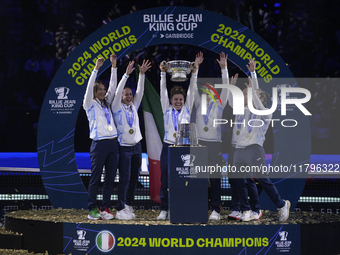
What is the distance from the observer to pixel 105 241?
397cm

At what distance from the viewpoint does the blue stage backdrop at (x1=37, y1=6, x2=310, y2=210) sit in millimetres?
4988

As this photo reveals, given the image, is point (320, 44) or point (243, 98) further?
point (320, 44)

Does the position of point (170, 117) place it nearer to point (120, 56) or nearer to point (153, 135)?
point (153, 135)

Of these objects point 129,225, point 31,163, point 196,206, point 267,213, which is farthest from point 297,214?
point 31,163

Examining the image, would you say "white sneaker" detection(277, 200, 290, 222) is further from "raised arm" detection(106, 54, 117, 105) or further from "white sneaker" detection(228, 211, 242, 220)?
"raised arm" detection(106, 54, 117, 105)

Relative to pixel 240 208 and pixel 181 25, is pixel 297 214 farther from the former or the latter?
pixel 181 25

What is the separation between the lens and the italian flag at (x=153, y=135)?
17.2 feet

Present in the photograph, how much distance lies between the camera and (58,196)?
5.03 metres

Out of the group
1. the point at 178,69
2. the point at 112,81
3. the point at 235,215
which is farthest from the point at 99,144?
the point at 235,215

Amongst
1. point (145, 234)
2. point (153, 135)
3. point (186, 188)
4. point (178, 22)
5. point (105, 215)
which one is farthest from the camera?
point (153, 135)

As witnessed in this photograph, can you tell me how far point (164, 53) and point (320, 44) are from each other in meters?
4.23

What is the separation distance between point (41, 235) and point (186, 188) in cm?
165

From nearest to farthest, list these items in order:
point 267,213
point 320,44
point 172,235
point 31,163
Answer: point 172,235 < point 267,213 < point 31,163 < point 320,44

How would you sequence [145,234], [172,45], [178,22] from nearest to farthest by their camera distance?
[145,234] → [178,22] → [172,45]
